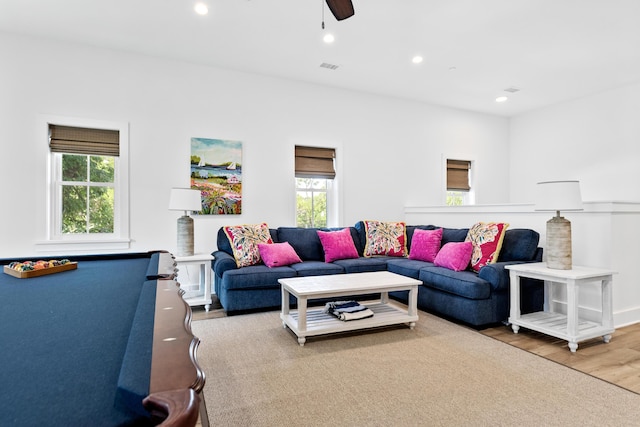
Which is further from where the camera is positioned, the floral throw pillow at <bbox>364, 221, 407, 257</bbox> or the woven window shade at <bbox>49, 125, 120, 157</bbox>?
the floral throw pillow at <bbox>364, 221, 407, 257</bbox>

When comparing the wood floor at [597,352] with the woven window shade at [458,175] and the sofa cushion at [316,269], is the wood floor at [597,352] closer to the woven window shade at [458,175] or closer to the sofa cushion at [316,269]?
the sofa cushion at [316,269]

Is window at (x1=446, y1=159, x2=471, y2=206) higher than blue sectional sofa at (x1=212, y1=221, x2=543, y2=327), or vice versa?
window at (x1=446, y1=159, x2=471, y2=206)

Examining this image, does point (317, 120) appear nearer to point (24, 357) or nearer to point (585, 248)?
point (585, 248)

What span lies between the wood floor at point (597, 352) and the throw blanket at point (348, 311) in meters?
1.08

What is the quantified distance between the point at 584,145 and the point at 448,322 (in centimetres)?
405

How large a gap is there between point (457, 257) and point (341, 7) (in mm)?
2627

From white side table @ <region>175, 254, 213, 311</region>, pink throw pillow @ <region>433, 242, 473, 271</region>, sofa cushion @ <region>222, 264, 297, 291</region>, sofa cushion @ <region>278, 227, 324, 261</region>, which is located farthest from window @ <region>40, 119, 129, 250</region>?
pink throw pillow @ <region>433, 242, 473, 271</region>

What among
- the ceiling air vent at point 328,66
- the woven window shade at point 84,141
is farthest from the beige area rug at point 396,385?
the ceiling air vent at point 328,66

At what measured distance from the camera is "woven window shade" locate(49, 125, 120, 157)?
151 inches

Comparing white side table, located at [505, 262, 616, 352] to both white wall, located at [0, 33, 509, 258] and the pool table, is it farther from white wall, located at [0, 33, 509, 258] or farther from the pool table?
the pool table

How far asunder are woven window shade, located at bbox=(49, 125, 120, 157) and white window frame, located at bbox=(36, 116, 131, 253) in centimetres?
5

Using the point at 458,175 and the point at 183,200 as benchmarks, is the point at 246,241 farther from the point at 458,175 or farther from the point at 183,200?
the point at 458,175

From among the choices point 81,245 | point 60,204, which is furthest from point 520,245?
point 60,204

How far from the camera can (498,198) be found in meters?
6.55
